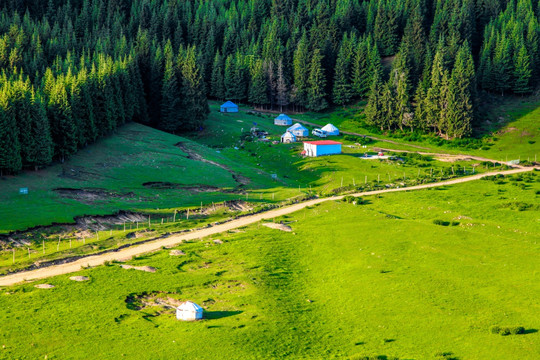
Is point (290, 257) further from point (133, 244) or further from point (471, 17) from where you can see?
point (471, 17)

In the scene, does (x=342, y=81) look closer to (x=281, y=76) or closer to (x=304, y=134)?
(x=281, y=76)

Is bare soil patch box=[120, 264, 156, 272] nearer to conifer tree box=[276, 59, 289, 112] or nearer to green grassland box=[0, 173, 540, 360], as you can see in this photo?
green grassland box=[0, 173, 540, 360]

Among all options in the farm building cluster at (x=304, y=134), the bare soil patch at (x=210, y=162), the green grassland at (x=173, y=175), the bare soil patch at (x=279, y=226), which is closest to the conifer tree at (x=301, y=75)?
the farm building cluster at (x=304, y=134)

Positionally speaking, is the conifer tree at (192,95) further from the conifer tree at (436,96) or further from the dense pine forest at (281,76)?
the conifer tree at (436,96)

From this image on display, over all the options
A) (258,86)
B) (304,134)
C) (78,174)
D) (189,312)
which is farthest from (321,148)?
(189,312)

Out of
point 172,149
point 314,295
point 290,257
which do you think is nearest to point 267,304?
point 314,295

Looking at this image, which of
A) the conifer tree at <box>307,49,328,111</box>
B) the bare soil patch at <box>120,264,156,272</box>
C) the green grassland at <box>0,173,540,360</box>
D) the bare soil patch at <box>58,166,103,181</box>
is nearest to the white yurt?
the conifer tree at <box>307,49,328,111</box>
